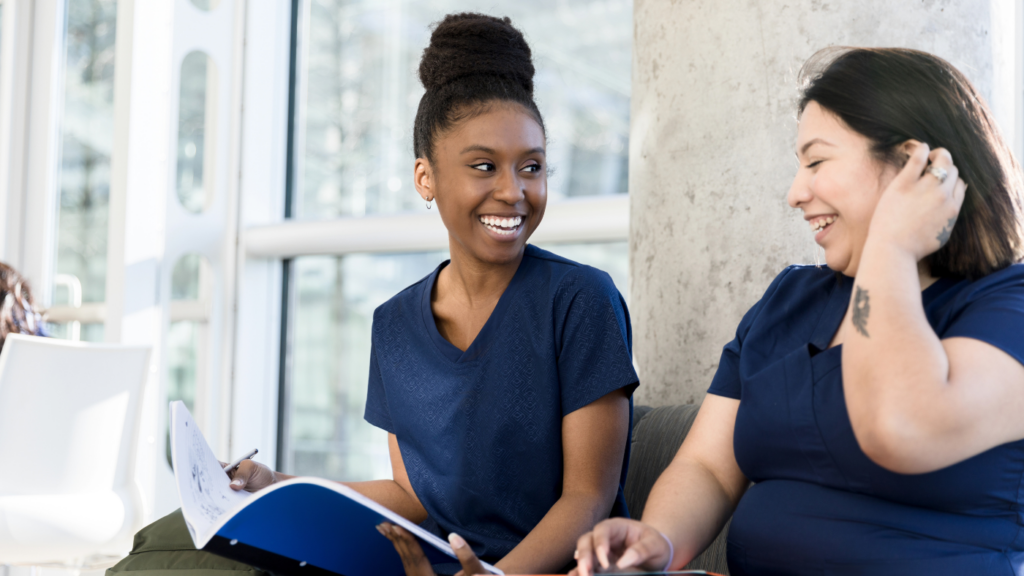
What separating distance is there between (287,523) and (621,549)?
1.33 feet

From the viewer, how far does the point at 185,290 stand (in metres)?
4.18

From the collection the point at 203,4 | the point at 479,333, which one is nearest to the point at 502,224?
the point at 479,333

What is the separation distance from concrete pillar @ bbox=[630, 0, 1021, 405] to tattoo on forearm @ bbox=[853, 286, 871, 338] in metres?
0.79

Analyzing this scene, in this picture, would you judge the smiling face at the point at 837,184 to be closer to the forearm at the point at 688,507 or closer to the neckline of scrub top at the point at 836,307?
the neckline of scrub top at the point at 836,307

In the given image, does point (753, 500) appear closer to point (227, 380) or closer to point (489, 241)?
point (489, 241)

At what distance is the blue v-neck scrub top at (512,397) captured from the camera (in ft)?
4.61

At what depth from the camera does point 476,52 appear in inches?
→ 60.7

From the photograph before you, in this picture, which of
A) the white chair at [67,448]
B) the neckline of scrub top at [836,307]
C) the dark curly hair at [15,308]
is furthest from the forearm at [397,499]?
the dark curly hair at [15,308]

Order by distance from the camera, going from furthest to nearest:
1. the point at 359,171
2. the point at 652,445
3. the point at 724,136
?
the point at 359,171 < the point at 724,136 < the point at 652,445

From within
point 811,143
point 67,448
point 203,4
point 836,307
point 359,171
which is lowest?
point 67,448

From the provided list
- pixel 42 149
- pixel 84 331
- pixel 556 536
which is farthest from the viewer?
pixel 42 149

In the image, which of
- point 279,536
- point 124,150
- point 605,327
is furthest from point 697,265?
point 124,150

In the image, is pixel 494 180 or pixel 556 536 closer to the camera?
pixel 556 536

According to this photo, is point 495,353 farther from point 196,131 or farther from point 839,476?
point 196,131
